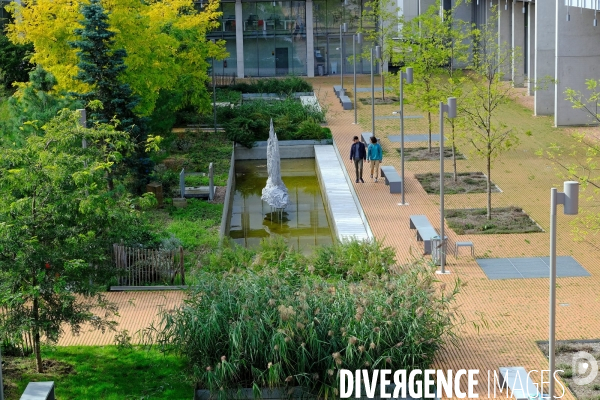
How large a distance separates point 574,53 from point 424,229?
16.9 metres

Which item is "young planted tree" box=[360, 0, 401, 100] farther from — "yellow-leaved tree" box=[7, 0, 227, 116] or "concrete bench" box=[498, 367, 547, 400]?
"concrete bench" box=[498, 367, 547, 400]

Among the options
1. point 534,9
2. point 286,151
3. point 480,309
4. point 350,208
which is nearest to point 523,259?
point 480,309

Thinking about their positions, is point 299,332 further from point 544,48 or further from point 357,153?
point 544,48

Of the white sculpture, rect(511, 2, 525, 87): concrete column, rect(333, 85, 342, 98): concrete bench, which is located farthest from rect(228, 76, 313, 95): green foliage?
the white sculpture

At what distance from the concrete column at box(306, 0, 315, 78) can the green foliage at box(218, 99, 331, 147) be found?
17.3 metres

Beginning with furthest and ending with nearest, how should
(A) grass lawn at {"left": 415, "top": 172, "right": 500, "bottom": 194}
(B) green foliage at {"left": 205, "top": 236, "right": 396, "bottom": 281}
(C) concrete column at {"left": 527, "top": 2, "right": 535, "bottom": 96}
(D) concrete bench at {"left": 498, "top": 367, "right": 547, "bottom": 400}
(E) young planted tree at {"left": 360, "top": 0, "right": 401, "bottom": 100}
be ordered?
(C) concrete column at {"left": 527, "top": 2, "right": 535, "bottom": 96} < (E) young planted tree at {"left": 360, "top": 0, "right": 401, "bottom": 100} < (A) grass lawn at {"left": 415, "top": 172, "right": 500, "bottom": 194} < (B) green foliage at {"left": 205, "top": 236, "right": 396, "bottom": 281} < (D) concrete bench at {"left": 498, "top": 367, "right": 547, "bottom": 400}

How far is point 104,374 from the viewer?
15609 mm

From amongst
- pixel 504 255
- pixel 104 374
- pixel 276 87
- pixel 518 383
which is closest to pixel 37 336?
pixel 104 374

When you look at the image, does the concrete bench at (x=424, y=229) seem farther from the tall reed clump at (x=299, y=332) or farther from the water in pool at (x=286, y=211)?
the tall reed clump at (x=299, y=332)

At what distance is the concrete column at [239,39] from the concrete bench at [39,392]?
150 ft

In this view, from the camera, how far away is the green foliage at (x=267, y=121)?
36.5m

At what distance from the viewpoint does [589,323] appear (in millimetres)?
16969

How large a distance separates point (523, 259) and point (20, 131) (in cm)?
1070

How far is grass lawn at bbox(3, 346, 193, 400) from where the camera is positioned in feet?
48.8
